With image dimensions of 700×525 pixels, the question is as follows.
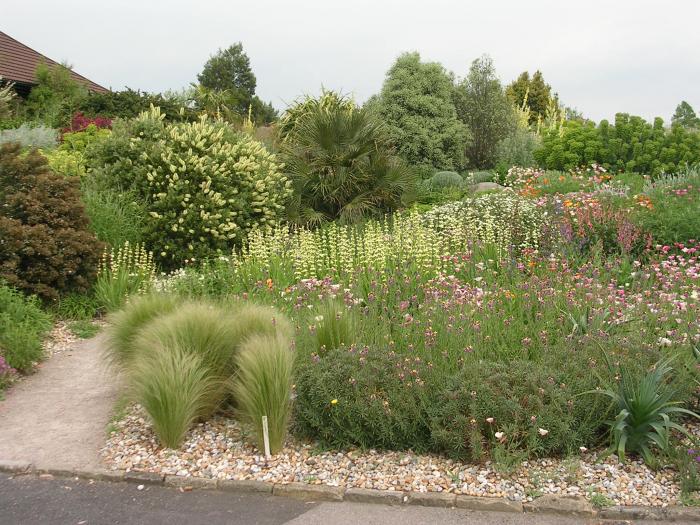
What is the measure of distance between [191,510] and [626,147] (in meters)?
16.3

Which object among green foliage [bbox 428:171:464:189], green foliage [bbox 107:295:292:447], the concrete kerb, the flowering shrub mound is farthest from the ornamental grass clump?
green foliage [bbox 428:171:464:189]

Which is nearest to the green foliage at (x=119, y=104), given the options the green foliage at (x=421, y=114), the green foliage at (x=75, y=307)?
the green foliage at (x=421, y=114)

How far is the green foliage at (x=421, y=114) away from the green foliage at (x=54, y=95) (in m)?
9.17

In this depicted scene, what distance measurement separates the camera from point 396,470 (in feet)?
14.5

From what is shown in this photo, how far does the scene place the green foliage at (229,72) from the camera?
55.6m

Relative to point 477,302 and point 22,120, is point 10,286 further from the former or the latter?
point 22,120

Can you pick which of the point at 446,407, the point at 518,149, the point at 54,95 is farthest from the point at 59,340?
the point at 54,95

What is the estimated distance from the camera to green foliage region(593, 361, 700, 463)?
171 inches

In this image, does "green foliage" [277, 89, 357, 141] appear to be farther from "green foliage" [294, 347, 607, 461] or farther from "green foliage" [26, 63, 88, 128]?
"green foliage" [294, 347, 607, 461]

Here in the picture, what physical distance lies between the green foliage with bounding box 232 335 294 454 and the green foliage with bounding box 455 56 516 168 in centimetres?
1990

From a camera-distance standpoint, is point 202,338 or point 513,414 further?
point 202,338

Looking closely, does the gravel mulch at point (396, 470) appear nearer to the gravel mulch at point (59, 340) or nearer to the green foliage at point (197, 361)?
the green foliage at point (197, 361)

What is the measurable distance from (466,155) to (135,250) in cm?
1624

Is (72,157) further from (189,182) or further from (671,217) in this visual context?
(671,217)
